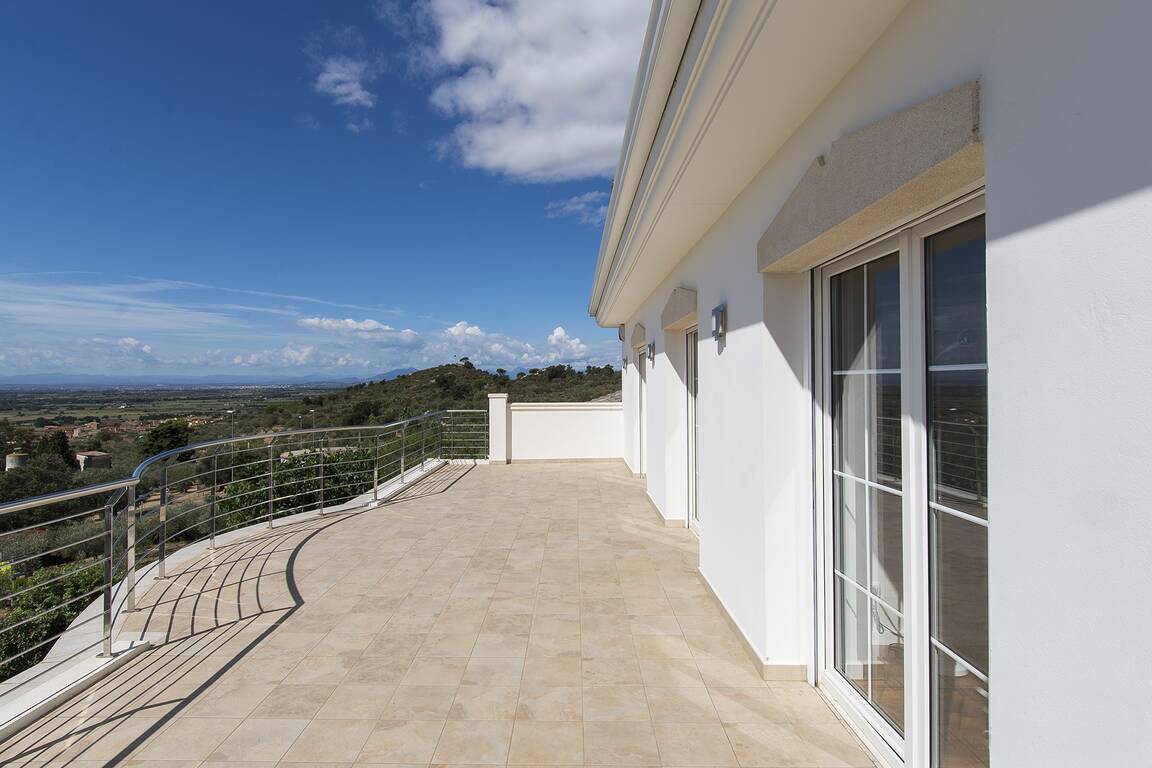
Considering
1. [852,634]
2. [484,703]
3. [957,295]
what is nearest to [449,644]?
[484,703]

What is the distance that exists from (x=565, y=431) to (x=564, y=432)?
Answer: 0.03 metres

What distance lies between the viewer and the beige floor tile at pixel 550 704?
2775mm

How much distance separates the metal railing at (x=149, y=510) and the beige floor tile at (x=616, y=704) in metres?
2.40

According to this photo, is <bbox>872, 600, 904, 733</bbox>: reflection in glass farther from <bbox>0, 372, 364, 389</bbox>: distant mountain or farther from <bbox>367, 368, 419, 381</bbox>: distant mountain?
<bbox>367, 368, 419, 381</bbox>: distant mountain

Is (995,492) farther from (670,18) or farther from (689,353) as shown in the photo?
(689,353)

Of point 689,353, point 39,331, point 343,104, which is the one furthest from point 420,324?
point 689,353

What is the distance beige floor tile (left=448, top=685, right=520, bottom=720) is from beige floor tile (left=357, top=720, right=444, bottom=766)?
0.14 m

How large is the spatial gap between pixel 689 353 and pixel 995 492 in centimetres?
485

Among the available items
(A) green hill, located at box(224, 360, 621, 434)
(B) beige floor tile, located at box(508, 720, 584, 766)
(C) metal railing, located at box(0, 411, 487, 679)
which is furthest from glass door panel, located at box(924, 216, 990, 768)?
(A) green hill, located at box(224, 360, 621, 434)

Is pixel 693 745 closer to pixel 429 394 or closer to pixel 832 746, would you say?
pixel 832 746

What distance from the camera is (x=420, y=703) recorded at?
9.49 feet

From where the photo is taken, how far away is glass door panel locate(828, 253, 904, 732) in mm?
2232

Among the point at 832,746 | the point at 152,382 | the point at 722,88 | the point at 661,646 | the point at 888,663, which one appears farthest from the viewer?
the point at 152,382

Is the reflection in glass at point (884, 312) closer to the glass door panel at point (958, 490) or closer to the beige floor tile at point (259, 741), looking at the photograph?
the glass door panel at point (958, 490)
